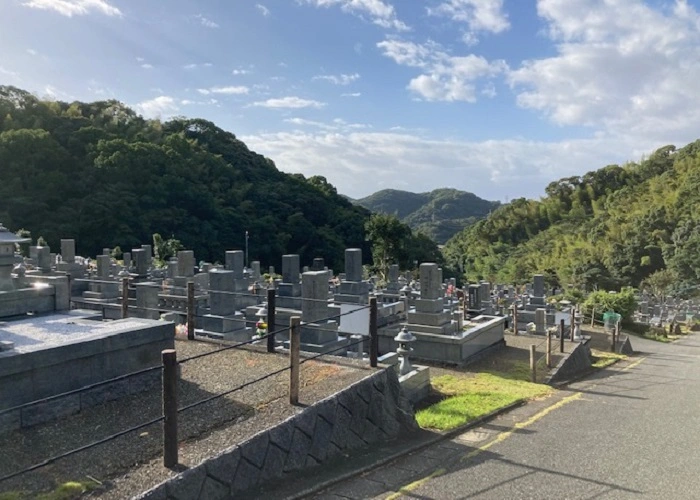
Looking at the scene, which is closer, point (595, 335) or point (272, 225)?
point (595, 335)

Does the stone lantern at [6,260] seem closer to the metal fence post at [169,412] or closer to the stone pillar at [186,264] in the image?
the metal fence post at [169,412]

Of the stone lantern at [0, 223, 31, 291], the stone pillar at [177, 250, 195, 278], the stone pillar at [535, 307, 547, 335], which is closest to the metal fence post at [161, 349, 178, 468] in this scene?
the stone lantern at [0, 223, 31, 291]

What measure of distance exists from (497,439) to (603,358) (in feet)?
31.5

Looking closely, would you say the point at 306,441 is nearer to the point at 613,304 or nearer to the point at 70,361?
the point at 70,361

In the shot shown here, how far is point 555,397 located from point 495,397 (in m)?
1.48

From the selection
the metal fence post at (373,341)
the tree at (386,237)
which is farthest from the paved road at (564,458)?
the tree at (386,237)

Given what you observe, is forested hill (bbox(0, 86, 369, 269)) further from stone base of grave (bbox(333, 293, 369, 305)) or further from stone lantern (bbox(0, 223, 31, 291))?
stone lantern (bbox(0, 223, 31, 291))

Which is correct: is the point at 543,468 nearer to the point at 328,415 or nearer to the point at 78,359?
the point at 328,415

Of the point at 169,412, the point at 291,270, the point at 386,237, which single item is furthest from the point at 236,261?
the point at 386,237

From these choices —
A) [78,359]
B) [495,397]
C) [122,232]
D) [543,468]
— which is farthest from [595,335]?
[122,232]

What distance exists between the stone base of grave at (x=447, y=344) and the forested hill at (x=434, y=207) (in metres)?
108

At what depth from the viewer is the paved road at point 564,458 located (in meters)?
4.82

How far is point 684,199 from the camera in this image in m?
50.8

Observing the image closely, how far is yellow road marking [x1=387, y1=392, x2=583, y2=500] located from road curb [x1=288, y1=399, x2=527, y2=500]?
386 mm
